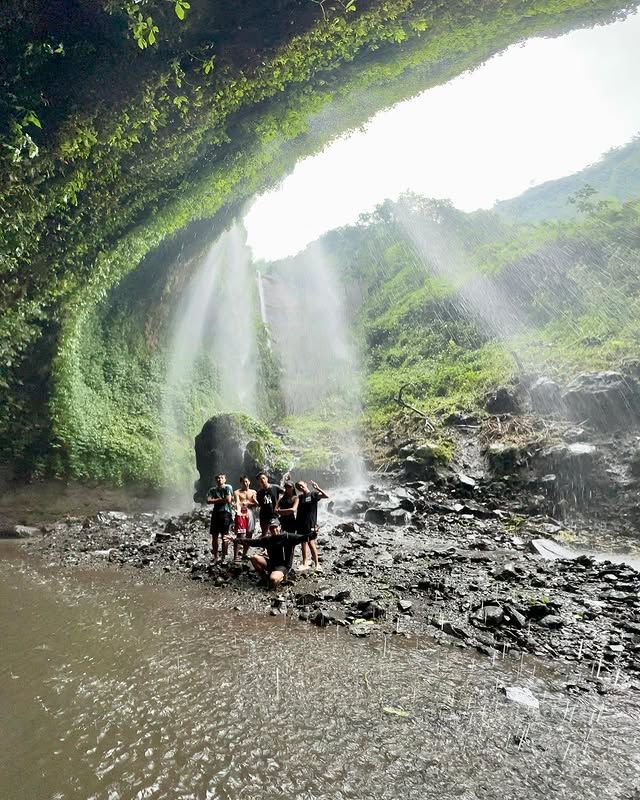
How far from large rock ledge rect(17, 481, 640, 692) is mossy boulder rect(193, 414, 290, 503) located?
369 centimetres

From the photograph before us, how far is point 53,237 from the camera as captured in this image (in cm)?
1021

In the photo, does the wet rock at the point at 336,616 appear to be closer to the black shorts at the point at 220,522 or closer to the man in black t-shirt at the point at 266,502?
the man in black t-shirt at the point at 266,502

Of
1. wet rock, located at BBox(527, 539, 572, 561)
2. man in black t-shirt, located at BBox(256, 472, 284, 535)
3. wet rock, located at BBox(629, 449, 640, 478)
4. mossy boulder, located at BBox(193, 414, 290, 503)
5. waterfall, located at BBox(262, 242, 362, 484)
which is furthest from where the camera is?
waterfall, located at BBox(262, 242, 362, 484)

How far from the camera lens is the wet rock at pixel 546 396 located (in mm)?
15527

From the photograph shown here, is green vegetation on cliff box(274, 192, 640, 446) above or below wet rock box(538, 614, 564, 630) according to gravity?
above

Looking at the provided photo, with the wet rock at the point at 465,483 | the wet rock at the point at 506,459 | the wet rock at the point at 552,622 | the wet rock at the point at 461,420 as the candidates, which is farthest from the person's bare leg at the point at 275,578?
the wet rock at the point at 461,420

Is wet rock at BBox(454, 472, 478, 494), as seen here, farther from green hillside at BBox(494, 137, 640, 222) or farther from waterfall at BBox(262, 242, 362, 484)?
green hillside at BBox(494, 137, 640, 222)

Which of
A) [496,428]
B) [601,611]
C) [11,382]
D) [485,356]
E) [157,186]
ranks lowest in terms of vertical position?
[601,611]

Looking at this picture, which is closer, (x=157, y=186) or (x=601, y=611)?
(x=601, y=611)

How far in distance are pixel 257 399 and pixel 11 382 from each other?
53.5ft

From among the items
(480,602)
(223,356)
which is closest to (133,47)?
(480,602)

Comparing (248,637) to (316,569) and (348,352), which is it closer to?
(316,569)

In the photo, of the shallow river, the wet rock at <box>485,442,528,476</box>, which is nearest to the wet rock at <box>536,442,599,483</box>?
the wet rock at <box>485,442,528,476</box>

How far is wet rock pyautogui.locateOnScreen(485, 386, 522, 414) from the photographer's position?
56.6 ft
